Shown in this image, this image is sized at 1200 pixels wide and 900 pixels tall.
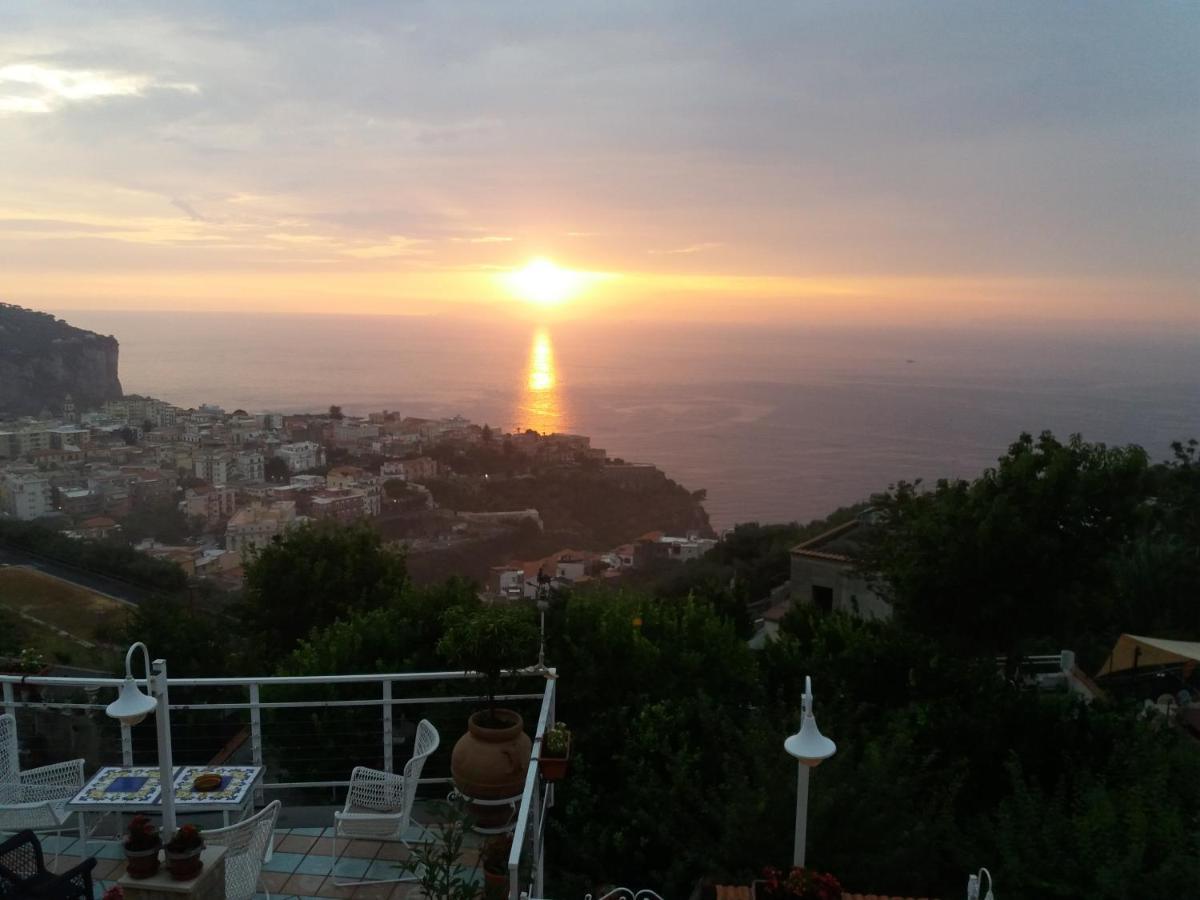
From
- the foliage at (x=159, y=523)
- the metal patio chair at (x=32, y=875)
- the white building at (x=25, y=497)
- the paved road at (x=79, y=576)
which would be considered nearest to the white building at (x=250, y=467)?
the foliage at (x=159, y=523)

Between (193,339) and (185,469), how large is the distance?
94.8m

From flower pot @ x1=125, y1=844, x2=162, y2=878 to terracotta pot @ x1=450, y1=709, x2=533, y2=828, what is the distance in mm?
1433

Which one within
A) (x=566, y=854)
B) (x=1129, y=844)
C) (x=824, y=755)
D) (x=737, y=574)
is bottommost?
(x=737, y=574)

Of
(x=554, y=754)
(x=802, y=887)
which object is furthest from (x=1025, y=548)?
(x=554, y=754)

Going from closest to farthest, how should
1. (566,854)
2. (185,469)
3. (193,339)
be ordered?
(566,854) < (185,469) < (193,339)

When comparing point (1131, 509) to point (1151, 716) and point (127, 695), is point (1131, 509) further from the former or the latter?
point (127, 695)

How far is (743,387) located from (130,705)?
102683 millimetres

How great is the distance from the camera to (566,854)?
504 centimetres

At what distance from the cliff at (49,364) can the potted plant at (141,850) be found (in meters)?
53.1

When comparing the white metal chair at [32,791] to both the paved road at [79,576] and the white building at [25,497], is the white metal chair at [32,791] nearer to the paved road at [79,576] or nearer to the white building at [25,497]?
the paved road at [79,576]

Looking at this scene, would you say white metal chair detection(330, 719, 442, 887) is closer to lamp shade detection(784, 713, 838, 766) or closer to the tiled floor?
the tiled floor

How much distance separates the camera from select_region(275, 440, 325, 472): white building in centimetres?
4566

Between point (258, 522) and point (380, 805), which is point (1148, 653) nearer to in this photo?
point (380, 805)

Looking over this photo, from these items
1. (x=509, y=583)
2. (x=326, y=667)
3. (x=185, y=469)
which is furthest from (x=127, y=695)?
(x=185, y=469)
